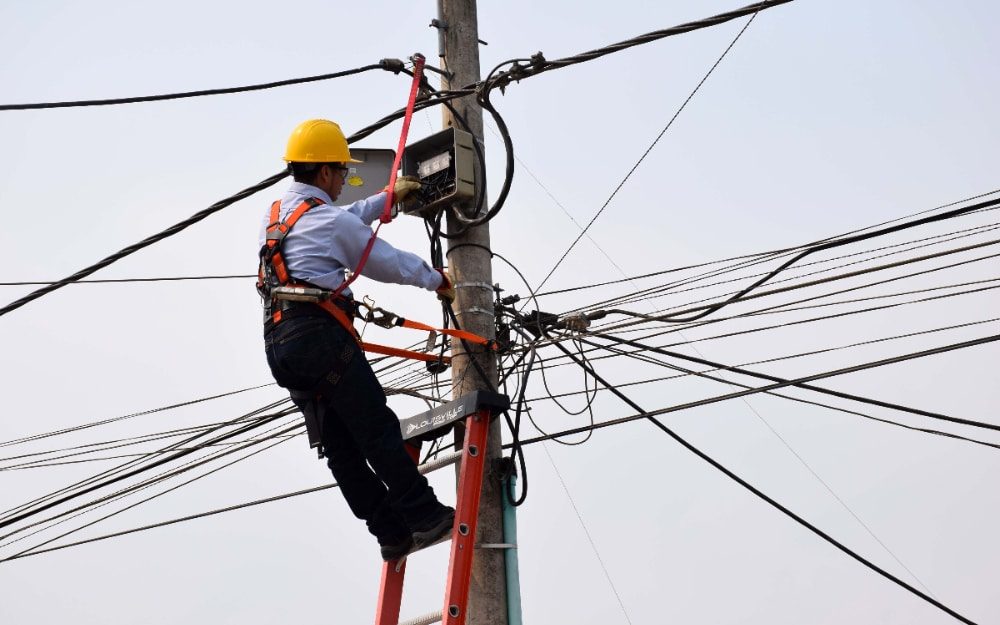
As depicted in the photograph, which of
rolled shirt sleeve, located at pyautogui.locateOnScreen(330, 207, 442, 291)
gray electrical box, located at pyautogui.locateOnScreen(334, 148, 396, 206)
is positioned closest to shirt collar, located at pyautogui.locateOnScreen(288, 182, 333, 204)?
rolled shirt sleeve, located at pyautogui.locateOnScreen(330, 207, 442, 291)

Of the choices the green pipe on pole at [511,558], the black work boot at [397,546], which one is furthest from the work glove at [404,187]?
the black work boot at [397,546]

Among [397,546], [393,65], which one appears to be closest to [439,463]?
[397,546]

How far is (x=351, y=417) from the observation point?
554cm

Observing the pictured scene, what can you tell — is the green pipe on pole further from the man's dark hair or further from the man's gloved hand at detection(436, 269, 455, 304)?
the man's dark hair

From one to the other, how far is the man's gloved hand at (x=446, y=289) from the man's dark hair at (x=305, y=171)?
2.31ft

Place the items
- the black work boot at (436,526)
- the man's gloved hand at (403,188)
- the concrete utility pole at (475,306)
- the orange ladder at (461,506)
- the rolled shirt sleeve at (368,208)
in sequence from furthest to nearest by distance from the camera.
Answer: the man's gloved hand at (403,188) → the concrete utility pole at (475,306) → the rolled shirt sleeve at (368,208) → the black work boot at (436,526) → the orange ladder at (461,506)

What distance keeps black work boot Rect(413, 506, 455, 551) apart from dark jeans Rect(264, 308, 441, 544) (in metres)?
0.02

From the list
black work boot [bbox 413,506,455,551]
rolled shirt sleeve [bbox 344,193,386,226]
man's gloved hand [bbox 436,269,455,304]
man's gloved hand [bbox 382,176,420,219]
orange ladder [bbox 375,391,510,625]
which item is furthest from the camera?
man's gloved hand [bbox 382,176,420,219]

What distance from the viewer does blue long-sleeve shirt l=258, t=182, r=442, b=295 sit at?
5.51 metres

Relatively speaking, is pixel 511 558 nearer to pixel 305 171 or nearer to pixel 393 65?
pixel 305 171

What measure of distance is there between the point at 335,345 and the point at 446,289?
750 millimetres

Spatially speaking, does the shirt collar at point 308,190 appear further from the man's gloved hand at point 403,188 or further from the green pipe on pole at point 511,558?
the green pipe on pole at point 511,558

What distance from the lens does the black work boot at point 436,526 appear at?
18.4 ft

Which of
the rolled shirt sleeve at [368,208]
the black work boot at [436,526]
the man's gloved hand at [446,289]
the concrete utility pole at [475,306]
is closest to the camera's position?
the black work boot at [436,526]
